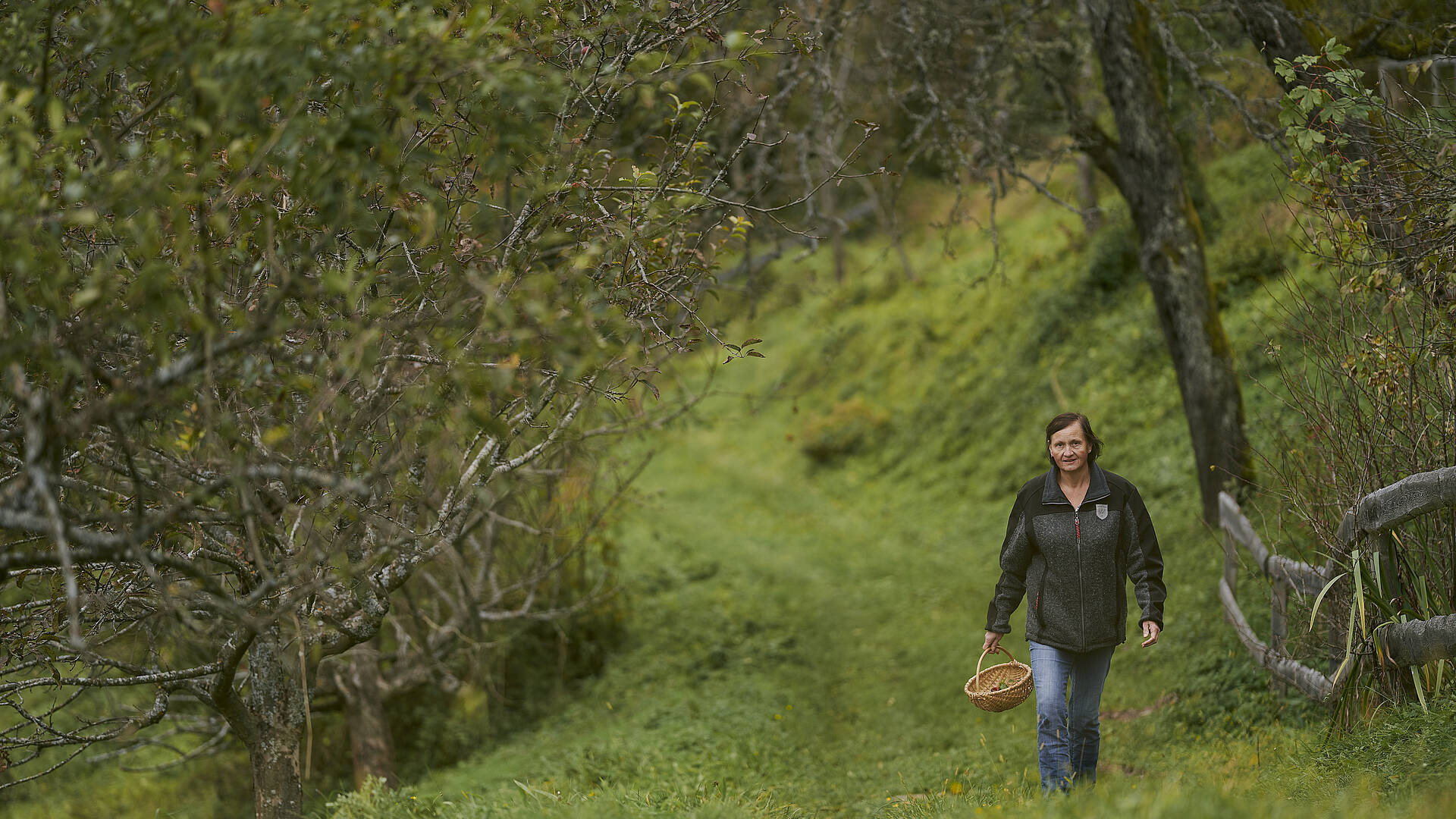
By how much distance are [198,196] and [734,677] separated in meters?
7.37

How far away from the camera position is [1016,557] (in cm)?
498

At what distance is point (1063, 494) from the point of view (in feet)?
16.0

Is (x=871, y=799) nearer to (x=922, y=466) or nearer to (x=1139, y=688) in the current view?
(x=1139, y=688)

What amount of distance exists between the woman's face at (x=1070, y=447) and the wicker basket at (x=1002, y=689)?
93 centimetres

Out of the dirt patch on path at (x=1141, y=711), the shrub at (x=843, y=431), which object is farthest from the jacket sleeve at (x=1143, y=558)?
the shrub at (x=843, y=431)

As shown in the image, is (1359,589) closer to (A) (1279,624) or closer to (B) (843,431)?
(A) (1279,624)

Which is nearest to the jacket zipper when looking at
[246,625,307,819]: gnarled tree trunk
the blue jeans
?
the blue jeans

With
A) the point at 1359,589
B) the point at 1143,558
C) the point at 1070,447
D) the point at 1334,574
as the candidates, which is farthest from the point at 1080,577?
the point at 1334,574

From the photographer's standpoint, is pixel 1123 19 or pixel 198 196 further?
pixel 1123 19

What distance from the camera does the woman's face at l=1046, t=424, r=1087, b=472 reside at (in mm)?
4793

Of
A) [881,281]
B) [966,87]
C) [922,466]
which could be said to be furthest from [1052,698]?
[881,281]

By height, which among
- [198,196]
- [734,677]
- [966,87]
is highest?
[966,87]

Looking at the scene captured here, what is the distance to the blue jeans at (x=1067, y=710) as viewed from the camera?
4.75m

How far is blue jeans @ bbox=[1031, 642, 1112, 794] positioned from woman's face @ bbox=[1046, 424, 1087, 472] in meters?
0.84
